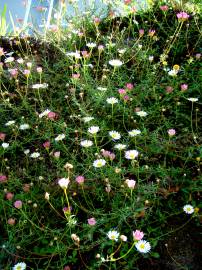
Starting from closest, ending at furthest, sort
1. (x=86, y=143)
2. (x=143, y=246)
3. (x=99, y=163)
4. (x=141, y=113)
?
(x=143, y=246), (x=99, y=163), (x=86, y=143), (x=141, y=113)

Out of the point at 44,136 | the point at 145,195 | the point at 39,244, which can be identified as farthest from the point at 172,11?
the point at 39,244

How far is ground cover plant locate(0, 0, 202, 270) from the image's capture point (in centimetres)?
160

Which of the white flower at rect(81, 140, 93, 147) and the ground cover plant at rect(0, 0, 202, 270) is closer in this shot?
the ground cover plant at rect(0, 0, 202, 270)

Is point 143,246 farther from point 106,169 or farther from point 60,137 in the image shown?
point 60,137

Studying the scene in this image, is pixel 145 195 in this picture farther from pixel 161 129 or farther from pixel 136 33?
pixel 136 33

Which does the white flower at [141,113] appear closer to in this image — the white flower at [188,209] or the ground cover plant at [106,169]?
the ground cover plant at [106,169]

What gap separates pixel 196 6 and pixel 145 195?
7.21 feet

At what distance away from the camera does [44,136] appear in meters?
2.22

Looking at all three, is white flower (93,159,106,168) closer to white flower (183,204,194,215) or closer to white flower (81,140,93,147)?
white flower (81,140,93,147)

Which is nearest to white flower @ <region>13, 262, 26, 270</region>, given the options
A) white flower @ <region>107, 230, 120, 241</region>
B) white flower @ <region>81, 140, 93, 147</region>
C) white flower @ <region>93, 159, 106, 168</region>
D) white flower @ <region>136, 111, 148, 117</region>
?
white flower @ <region>107, 230, 120, 241</region>

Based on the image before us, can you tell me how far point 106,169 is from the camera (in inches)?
71.6

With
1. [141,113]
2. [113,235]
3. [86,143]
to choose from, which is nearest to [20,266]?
[113,235]

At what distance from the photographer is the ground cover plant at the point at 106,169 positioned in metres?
1.60

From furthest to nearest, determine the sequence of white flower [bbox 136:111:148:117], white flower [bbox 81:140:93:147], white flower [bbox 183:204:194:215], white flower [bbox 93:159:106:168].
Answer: white flower [bbox 136:111:148:117] → white flower [bbox 81:140:93:147] → white flower [bbox 93:159:106:168] → white flower [bbox 183:204:194:215]
